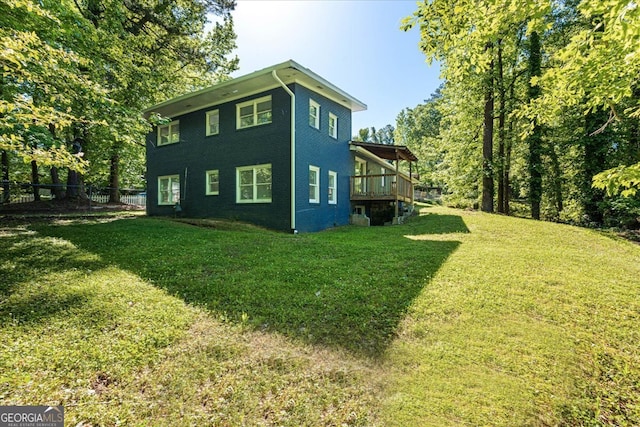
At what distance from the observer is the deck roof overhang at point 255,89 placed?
1005 centimetres

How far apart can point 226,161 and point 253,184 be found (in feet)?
6.08

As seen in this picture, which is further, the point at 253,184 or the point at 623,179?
the point at 253,184

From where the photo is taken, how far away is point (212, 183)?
520 inches

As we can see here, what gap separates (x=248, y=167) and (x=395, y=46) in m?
7.87

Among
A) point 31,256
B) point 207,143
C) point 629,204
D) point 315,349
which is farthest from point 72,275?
point 629,204

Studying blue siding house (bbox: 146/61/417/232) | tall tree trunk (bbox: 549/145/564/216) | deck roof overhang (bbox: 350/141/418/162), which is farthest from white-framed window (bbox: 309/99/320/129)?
tall tree trunk (bbox: 549/145/564/216)

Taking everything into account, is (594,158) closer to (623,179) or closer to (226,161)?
(623,179)

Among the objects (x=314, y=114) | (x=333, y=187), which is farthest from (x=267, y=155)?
(x=333, y=187)

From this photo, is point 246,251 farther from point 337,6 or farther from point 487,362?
point 337,6

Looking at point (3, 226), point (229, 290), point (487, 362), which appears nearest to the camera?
point (487, 362)

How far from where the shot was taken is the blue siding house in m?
10.8

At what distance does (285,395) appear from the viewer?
96.4 inches

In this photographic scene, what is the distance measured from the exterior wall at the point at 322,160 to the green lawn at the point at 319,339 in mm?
5144

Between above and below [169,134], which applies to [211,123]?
above
